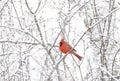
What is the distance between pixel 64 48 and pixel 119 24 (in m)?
5.26

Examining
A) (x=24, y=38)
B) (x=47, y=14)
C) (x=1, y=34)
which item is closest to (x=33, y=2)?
(x=47, y=14)

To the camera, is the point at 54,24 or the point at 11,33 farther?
the point at 54,24

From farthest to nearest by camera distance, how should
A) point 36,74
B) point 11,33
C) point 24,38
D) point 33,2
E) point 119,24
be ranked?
point 33,2 → point 119,24 → point 36,74 → point 11,33 → point 24,38

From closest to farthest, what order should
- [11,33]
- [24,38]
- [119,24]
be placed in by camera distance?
[24,38] → [11,33] → [119,24]

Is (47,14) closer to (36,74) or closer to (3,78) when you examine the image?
(36,74)

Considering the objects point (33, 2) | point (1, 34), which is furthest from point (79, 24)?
point (1, 34)

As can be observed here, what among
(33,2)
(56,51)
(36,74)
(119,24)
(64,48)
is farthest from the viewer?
(33,2)

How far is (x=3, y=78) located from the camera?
535 centimetres

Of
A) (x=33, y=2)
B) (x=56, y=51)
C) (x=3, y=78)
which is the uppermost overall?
(x=33, y=2)

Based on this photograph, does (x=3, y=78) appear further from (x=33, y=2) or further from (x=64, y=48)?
(x=33, y=2)

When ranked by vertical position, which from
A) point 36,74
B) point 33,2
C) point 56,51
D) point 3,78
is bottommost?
point 36,74

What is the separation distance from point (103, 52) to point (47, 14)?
221 inches

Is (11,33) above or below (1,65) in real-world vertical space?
above

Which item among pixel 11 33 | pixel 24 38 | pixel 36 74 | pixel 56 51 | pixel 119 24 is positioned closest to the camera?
pixel 56 51
